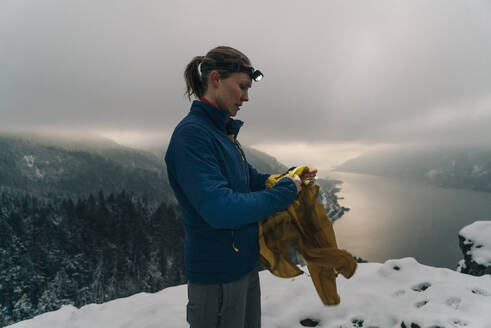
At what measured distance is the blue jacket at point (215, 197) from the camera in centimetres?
160

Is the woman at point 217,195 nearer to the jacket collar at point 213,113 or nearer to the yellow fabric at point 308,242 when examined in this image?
the jacket collar at point 213,113

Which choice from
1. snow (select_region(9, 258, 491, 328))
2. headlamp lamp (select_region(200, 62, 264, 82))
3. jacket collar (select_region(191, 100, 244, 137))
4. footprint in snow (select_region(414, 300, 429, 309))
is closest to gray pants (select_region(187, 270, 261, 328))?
jacket collar (select_region(191, 100, 244, 137))

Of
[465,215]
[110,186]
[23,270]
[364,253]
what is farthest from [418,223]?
[110,186]

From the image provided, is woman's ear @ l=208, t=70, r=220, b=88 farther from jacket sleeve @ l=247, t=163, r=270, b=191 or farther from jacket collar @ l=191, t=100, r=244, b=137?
jacket sleeve @ l=247, t=163, r=270, b=191

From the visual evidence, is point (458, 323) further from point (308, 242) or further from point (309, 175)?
point (309, 175)

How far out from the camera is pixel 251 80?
7.09ft

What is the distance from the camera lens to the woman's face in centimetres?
203

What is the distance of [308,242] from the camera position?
2445mm

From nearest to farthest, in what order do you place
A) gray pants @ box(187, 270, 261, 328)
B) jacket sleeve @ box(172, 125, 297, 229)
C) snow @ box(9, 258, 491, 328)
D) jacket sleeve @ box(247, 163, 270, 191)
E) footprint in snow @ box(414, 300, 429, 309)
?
1. jacket sleeve @ box(172, 125, 297, 229)
2. gray pants @ box(187, 270, 261, 328)
3. jacket sleeve @ box(247, 163, 270, 191)
4. snow @ box(9, 258, 491, 328)
5. footprint in snow @ box(414, 300, 429, 309)

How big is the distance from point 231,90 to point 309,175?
1081mm

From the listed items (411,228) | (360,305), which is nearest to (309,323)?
(360,305)

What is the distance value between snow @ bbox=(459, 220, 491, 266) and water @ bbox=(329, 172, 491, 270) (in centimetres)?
10205

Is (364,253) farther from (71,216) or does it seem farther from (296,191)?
(296,191)

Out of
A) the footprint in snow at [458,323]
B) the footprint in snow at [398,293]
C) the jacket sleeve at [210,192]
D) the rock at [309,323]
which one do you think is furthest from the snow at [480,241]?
the jacket sleeve at [210,192]
